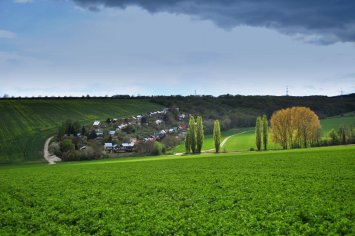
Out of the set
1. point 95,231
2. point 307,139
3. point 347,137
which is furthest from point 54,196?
point 347,137

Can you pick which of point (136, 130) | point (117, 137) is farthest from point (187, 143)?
point (136, 130)

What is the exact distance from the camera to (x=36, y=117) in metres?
157

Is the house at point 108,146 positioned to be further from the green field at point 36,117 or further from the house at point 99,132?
the green field at point 36,117

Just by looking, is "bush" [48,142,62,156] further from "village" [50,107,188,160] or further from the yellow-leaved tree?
the yellow-leaved tree

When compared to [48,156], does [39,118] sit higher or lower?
higher

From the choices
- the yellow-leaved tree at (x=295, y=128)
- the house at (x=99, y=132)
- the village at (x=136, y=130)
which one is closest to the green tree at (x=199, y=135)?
the yellow-leaved tree at (x=295, y=128)

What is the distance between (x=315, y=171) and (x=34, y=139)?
113 meters

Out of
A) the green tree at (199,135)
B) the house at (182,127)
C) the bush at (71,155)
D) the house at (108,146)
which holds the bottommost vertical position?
the bush at (71,155)

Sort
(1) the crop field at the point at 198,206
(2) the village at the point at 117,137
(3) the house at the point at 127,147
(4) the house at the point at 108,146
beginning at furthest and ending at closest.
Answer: (4) the house at the point at 108,146
(3) the house at the point at 127,147
(2) the village at the point at 117,137
(1) the crop field at the point at 198,206

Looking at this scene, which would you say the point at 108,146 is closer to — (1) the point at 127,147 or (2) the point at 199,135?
(1) the point at 127,147

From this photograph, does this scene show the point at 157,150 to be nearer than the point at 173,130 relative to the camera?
Yes

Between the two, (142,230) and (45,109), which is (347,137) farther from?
(45,109)

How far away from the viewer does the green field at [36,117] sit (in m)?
119

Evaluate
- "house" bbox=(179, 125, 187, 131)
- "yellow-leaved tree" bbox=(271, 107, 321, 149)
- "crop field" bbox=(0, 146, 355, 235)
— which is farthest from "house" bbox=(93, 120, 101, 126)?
"crop field" bbox=(0, 146, 355, 235)
